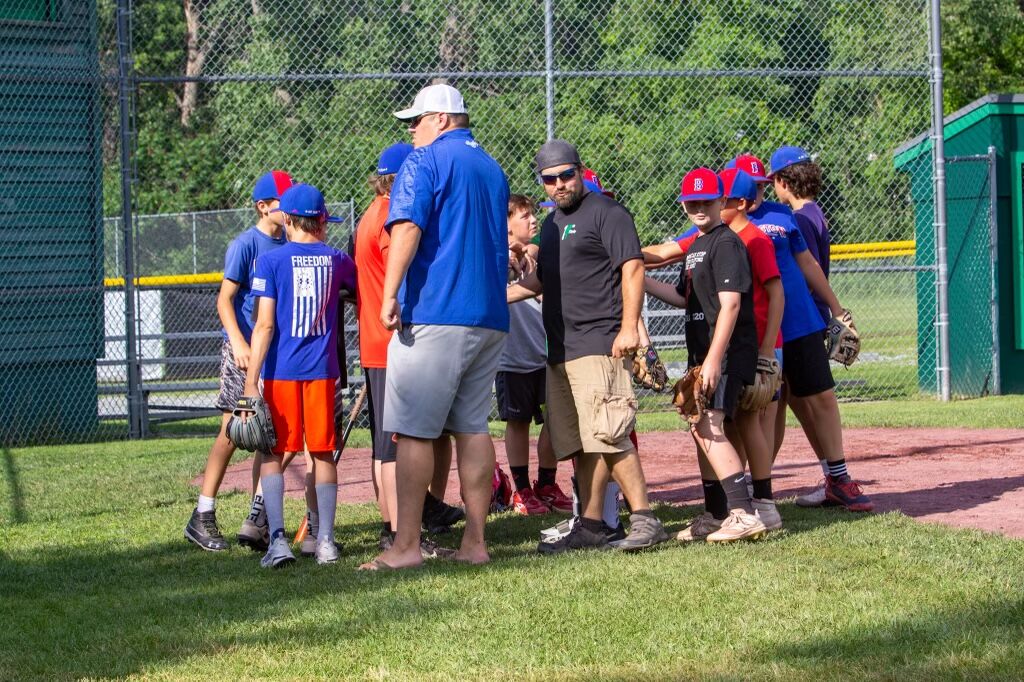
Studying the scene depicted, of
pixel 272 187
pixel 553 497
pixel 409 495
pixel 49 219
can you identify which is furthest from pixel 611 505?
pixel 49 219

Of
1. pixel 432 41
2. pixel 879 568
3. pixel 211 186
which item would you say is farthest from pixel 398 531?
pixel 211 186

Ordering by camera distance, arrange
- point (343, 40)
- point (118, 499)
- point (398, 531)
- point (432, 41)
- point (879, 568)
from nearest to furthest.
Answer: point (879, 568) < point (398, 531) < point (118, 499) < point (432, 41) < point (343, 40)

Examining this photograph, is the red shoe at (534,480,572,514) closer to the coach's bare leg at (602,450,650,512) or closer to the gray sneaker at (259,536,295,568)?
the coach's bare leg at (602,450,650,512)

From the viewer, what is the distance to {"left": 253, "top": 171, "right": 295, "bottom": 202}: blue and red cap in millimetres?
6820

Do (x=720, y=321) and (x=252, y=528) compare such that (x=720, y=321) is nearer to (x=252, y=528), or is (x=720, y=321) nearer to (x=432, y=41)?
(x=252, y=528)

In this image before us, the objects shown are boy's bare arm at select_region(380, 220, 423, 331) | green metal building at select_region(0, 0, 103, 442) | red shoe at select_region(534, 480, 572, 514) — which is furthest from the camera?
green metal building at select_region(0, 0, 103, 442)

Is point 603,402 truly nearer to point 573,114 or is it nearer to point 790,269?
point 790,269

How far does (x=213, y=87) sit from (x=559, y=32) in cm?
1267

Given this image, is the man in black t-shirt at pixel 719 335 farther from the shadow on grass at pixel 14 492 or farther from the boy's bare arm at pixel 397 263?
the shadow on grass at pixel 14 492

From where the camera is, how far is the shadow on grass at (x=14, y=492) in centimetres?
789

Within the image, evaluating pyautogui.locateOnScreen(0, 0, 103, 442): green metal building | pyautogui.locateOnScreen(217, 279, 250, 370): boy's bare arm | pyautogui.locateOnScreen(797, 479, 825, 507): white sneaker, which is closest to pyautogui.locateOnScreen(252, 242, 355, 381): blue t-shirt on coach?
pyautogui.locateOnScreen(217, 279, 250, 370): boy's bare arm

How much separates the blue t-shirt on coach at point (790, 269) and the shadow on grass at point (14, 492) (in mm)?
4615

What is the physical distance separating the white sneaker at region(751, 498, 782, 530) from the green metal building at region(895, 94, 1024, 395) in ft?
25.9

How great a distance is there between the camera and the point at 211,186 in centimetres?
3030
